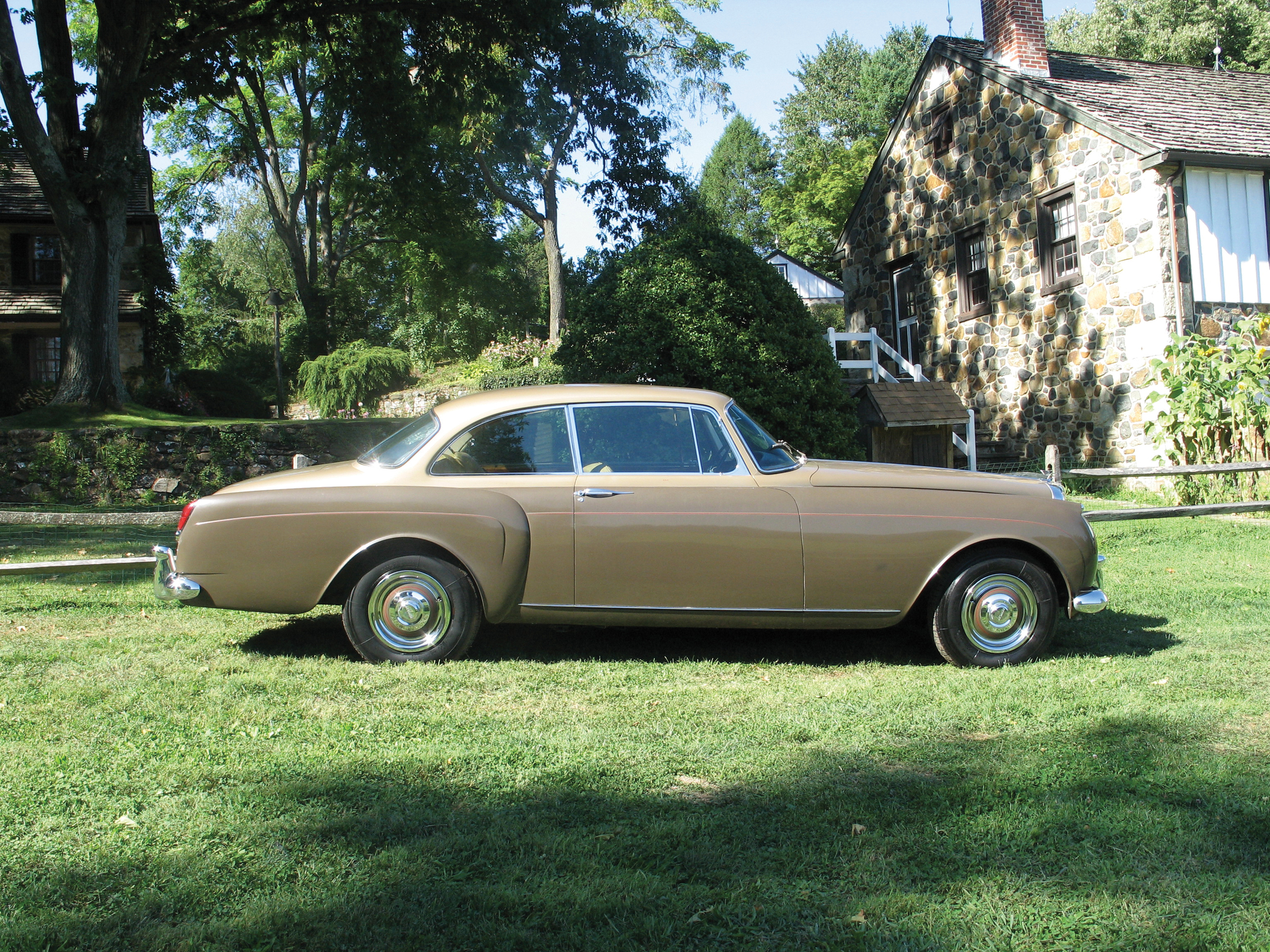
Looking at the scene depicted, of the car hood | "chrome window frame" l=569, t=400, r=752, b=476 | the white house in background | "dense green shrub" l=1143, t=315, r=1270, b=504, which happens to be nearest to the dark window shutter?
"chrome window frame" l=569, t=400, r=752, b=476

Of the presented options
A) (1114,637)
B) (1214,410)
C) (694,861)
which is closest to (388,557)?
(694,861)

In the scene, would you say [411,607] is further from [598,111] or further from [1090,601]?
[598,111]

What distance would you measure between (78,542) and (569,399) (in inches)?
249

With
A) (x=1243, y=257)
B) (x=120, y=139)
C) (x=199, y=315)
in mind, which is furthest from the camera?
(x=199, y=315)

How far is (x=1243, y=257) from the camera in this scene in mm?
14359

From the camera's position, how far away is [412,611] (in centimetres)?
506

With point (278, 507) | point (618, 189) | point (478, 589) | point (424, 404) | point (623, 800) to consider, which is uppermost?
point (618, 189)

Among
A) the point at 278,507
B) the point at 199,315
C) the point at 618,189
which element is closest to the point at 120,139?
the point at 618,189

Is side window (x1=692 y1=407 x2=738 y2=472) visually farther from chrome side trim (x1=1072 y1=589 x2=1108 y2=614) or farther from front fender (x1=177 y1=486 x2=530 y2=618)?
chrome side trim (x1=1072 y1=589 x2=1108 y2=614)

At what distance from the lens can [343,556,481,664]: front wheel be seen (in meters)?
5.02

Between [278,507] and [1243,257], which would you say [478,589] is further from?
[1243,257]

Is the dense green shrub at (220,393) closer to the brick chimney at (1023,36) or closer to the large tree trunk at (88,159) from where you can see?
the large tree trunk at (88,159)

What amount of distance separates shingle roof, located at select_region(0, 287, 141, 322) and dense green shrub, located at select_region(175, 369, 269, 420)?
249 cm

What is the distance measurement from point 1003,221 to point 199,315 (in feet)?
121
